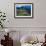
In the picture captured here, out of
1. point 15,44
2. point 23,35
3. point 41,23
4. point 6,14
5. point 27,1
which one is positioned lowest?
point 15,44

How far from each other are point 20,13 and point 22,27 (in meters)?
0.46

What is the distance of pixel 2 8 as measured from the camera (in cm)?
488

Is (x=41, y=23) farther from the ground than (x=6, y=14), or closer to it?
closer to it

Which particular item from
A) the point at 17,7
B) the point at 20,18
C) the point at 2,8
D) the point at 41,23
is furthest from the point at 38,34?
the point at 2,8

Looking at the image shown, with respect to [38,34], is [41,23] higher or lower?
higher

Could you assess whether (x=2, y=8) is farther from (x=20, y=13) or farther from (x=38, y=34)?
(x=38, y=34)

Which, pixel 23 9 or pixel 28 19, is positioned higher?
pixel 23 9

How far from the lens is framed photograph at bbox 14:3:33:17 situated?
4.84 m

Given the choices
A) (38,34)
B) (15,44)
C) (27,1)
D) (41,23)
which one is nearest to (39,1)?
(27,1)

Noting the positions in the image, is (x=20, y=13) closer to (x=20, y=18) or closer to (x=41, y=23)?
(x=20, y=18)

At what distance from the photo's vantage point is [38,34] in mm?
4852

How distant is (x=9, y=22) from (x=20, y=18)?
378 mm

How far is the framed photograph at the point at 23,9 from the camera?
484 cm

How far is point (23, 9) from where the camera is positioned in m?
4.89
